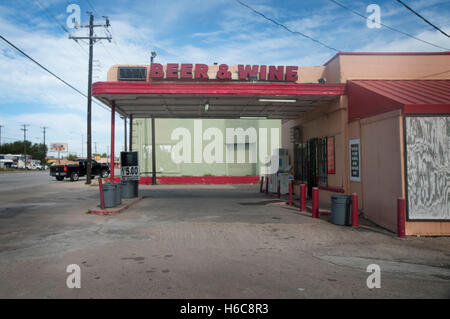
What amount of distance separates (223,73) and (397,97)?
332 inches

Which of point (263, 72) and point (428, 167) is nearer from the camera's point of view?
point (428, 167)

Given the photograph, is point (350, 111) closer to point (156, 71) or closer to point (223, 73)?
point (223, 73)

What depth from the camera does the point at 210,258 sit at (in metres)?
6.52

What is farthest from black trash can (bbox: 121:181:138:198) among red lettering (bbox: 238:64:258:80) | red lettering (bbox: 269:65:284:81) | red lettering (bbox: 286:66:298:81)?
red lettering (bbox: 286:66:298:81)

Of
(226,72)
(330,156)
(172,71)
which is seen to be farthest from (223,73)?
(330,156)

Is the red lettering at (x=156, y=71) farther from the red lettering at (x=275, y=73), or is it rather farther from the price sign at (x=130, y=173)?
the red lettering at (x=275, y=73)

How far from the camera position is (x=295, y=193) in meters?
19.4

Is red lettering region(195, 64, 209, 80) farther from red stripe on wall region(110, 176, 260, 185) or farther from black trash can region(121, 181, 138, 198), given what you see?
red stripe on wall region(110, 176, 260, 185)

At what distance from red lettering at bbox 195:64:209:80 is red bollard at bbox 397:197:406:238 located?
10454 mm

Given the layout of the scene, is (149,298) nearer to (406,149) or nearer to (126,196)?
(406,149)

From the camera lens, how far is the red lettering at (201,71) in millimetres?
16156

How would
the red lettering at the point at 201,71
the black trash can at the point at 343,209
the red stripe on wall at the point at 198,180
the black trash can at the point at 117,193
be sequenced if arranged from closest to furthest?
the black trash can at the point at 343,209 < the black trash can at the point at 117,193 < the red lettering at the point at 201,71 < the red stripe on wall at the point at 198,180

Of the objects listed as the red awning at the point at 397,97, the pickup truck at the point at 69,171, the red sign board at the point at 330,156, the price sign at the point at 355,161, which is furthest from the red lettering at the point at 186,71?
the pickup truck at the point at 69,171
